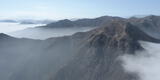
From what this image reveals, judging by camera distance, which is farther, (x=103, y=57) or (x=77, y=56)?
(x=77, y=56)

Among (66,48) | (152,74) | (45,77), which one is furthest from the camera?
(66,48)

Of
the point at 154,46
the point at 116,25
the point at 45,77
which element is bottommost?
the point at 45,77

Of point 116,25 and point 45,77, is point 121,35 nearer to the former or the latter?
point 116,25

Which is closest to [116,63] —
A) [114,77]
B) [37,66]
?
[114,77]

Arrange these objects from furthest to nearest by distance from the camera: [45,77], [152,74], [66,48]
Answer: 1. [66,48]
2. [45,77]
3. [152,74]

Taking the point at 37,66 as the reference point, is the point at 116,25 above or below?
above

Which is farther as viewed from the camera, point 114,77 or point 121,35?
point 121,35

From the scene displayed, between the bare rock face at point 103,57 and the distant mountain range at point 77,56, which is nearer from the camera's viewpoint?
the bare rock face at point 103,57

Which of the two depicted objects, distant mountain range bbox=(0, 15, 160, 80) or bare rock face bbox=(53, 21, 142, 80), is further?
distant mountain range bbox=(0, 15, 160, 80)
